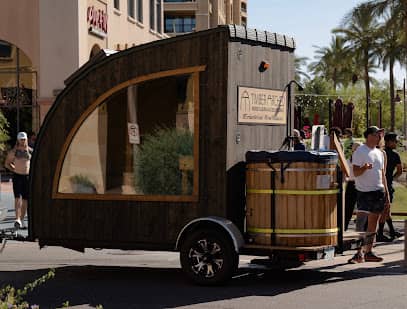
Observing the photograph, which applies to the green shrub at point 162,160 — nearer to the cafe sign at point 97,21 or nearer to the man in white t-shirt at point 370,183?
the man in white t-shirt at point 370,183

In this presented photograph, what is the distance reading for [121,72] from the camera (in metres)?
10.4

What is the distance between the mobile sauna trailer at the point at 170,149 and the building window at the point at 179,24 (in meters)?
64.9

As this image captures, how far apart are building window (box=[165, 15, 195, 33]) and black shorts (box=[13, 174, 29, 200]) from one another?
60042 mm

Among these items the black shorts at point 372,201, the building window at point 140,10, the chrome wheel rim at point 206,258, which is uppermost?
the building window at point 140,10

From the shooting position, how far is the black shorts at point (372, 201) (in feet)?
37.9

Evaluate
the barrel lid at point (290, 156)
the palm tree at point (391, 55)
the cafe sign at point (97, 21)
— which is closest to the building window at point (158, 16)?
the cafe sign at point (97, 21)

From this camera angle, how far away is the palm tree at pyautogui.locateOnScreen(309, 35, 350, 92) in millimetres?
72425

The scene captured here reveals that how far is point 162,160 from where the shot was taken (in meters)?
10.3

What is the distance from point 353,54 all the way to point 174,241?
2291 inches

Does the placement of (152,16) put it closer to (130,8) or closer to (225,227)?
(130,8)

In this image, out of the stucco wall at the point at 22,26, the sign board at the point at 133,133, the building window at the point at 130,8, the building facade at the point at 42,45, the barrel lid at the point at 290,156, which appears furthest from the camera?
the building window at the point at 130,8

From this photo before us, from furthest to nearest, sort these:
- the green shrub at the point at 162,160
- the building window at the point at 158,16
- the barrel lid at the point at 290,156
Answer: the building window at the point at 158,16 < the green shrub at the point at 162,160 < the barrel lid at the point at 290,156

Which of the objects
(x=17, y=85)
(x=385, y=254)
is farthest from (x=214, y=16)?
(x=385, y=254)

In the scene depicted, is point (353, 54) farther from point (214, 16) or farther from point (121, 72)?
point (121, 72)
